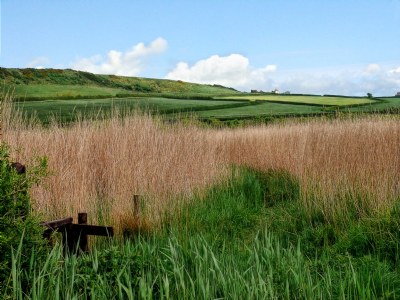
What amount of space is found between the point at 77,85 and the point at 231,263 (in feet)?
113

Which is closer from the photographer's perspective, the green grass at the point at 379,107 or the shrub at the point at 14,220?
the shrub at the point at 14,220

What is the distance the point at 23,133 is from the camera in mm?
7066

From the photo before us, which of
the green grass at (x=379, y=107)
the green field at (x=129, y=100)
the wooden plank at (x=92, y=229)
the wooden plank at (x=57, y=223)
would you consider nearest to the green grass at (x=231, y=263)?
the wooden plank at (x=92, y=229)

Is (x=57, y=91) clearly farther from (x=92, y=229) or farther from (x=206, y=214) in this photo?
(x=92, y=229)

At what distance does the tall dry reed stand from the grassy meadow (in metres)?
0.02

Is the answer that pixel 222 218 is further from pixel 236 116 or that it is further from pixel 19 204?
pixel 236 116

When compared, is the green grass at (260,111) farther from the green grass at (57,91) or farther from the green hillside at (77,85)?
the green grass at (57,91)

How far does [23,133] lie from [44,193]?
4.32ft

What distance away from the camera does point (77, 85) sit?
1448 inches

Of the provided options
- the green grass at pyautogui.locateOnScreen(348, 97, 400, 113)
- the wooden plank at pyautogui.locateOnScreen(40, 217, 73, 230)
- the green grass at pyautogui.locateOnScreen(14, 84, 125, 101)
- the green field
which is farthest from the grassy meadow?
the green grass at pyautogui.locateOnScreen(14, 84, 125, 101)

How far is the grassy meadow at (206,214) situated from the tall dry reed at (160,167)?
0.08ft

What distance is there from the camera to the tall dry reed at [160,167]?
6113 millimetres

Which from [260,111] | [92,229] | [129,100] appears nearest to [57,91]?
[129,100]

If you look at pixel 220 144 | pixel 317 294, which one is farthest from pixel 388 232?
pixel 220 144
